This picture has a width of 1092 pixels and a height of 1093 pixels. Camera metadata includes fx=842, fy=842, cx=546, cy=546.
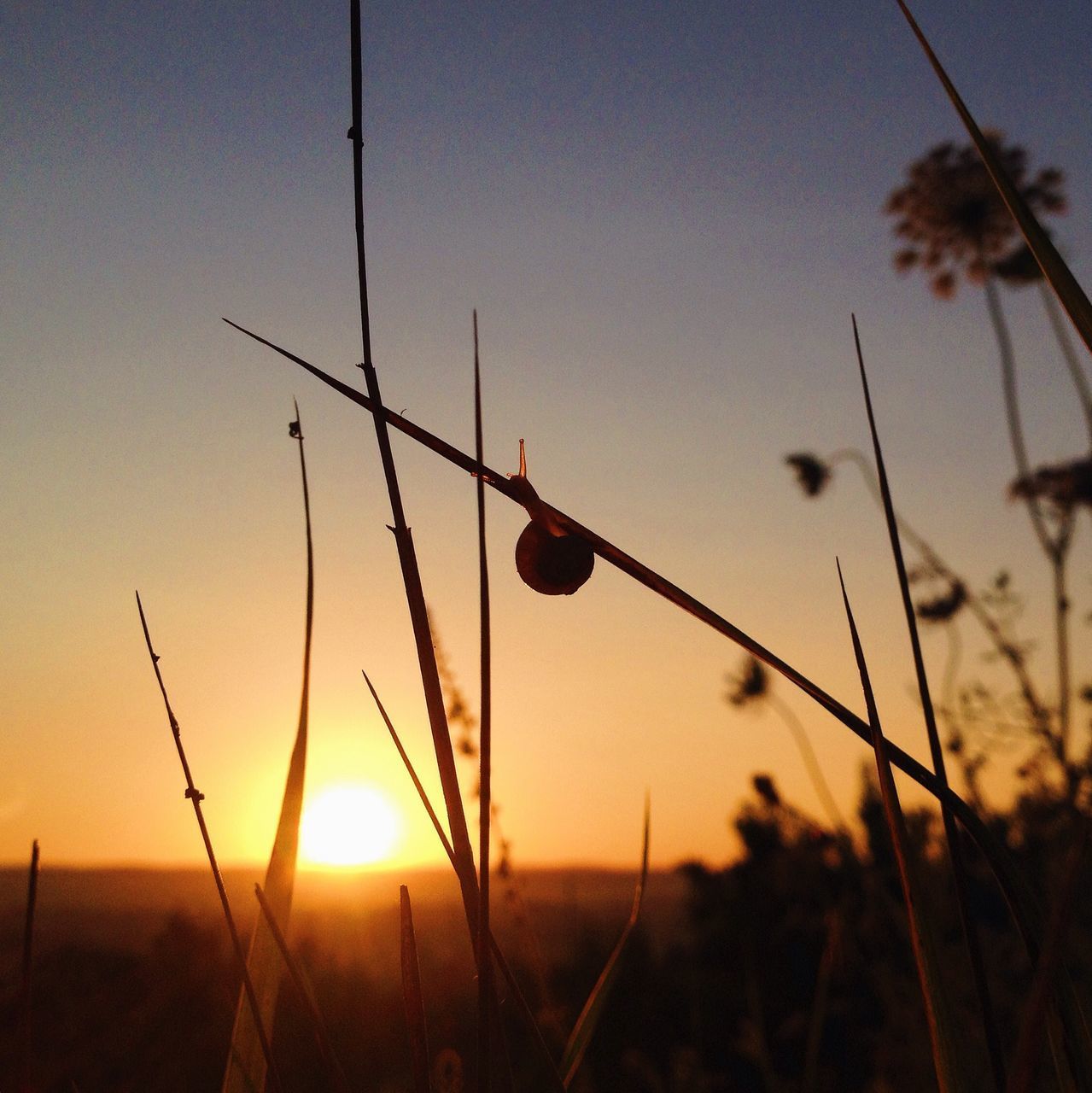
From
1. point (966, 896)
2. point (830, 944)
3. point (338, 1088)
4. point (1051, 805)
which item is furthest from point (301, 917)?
point (1051, 805)

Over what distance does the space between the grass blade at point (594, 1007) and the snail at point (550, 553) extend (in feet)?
0.86

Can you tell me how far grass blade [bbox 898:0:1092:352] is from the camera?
0.45 metres

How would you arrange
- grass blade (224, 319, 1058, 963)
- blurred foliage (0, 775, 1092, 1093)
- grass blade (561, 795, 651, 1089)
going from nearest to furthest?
grass blade (224, 319, 1058, 963), grass blade (561, 795, 651, 1089), blurred foliage (0, 775, 1092, 1093)

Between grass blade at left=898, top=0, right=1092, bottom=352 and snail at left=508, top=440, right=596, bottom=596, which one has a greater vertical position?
grass blade at left=898, top=0, right=1092, bottom=352

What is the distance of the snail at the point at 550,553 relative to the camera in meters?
0.52

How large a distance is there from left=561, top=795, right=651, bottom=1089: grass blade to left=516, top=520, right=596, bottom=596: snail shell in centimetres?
26

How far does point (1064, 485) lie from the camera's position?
22.6 ft

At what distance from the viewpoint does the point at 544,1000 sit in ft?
3.00

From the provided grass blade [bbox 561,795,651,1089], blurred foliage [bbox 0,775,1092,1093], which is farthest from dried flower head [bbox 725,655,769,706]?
grass blade [bbox 561,795,651,1089]

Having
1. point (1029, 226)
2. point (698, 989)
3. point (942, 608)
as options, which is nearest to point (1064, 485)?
point (942, 608)

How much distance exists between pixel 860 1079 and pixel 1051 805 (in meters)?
4.67

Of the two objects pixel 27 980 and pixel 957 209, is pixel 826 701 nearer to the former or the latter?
pixel 27 980

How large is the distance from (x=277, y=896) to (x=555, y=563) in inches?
14.8

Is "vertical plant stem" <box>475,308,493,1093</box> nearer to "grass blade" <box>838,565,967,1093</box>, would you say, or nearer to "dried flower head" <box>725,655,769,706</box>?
"grass blade" <box>838,565,967,1093</box>
